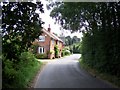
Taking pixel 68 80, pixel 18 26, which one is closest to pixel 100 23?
pixel 68 80

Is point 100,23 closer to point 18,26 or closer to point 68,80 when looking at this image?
point 68,80

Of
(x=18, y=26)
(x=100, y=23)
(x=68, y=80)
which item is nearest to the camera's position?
(x=18, y=26)

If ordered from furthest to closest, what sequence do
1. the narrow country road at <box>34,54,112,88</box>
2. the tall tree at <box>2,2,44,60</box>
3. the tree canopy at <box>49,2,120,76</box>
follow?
the tree canopy at <box>49,2,120,76</box>
the narrow country road at <box>34,54,112,88</box>
the tall tree at <box>2,2,44,60</box>

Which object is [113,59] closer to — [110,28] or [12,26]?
[110,28]

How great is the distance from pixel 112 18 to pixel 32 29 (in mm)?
13274

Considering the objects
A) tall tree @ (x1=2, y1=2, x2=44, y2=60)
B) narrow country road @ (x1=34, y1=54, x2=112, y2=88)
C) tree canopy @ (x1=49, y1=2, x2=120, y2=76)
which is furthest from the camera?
tree canopy @ (x1=49, y1=2, x2=120, y2=76)

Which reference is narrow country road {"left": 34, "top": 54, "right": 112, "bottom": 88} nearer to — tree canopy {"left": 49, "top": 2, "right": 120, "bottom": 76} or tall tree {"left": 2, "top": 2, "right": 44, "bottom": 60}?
tree canopy {"left": 49, "top": 2, "right": 120, "bottom": 76}

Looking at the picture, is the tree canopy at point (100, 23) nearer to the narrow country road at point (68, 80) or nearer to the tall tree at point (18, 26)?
the narrow country road at point (68, 80)

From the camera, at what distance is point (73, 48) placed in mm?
128125

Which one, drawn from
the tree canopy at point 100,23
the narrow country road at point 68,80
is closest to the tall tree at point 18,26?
the narrow country road at point 68,80

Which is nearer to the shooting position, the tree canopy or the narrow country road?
the narrow country road

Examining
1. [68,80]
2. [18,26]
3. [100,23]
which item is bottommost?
[68,80]

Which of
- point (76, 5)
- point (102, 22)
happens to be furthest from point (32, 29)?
point (102, 22)

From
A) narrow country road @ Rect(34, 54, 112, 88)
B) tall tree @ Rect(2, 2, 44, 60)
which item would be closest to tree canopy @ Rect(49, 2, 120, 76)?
narrow country road @ Rect(34, 54, 112, 88)
